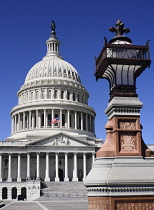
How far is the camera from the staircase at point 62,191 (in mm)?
69019

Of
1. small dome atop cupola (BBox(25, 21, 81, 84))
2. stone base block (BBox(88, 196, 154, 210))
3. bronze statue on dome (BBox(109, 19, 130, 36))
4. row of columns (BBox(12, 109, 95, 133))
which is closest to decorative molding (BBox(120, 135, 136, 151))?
stone base block (BBox(88, 196, 154, 210))

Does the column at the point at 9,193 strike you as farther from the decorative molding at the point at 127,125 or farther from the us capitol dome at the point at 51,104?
the decorative molding at the point at 127,125

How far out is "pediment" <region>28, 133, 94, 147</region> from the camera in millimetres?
85062

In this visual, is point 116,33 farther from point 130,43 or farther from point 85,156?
point 85,156

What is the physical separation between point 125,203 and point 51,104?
3552 inches

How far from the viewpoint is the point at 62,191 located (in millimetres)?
74125

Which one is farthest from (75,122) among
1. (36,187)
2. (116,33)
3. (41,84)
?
(116,33)

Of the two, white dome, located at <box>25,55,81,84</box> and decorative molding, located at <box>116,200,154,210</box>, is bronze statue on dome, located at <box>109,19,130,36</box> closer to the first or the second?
decorative molding, located at <box>116,200,154,210</box>

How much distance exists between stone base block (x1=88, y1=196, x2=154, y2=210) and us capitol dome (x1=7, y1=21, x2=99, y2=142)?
271ft

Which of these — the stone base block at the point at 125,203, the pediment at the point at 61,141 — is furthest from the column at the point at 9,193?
the stone base block at the point at 125,203

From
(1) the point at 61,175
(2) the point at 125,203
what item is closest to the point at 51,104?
(1) the point at 61,175

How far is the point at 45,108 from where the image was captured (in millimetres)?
100250

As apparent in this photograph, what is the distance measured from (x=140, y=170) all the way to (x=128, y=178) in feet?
1.79

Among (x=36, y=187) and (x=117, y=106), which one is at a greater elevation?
(x=117, y=106)
